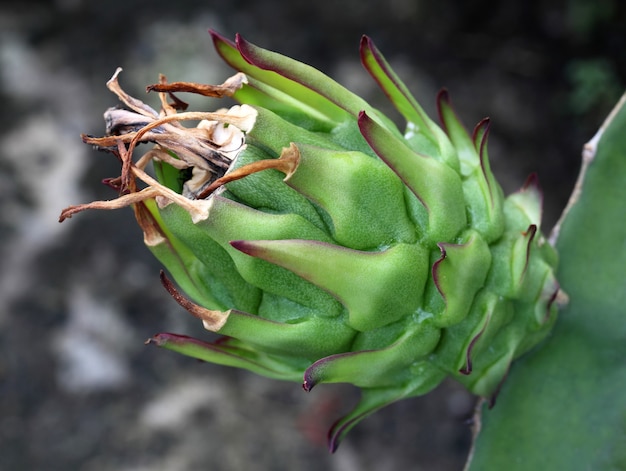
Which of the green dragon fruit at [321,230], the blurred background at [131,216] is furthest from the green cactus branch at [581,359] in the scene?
the blurred background at [131,216]

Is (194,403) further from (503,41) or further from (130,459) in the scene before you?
(503,41)

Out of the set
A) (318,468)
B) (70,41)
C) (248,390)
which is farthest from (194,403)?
(70,41)

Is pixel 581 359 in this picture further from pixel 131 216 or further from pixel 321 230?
pixel 131 216

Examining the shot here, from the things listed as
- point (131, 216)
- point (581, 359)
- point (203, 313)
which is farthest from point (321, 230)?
point (131, 216)

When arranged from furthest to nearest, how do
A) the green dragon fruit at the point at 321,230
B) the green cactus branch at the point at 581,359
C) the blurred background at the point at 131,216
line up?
the blurred background at the point at 131,216, the green cactus branch at the point at 581,359, the green dragon fruit at the point at 321,230

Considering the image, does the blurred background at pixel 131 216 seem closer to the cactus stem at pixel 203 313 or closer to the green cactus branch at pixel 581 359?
the green cactus branch at pixel 581 359

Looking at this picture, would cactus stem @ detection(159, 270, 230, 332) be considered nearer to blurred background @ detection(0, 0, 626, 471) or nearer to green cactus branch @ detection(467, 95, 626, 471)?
green cactus branch @ detection(467, 95, 626, 471)
